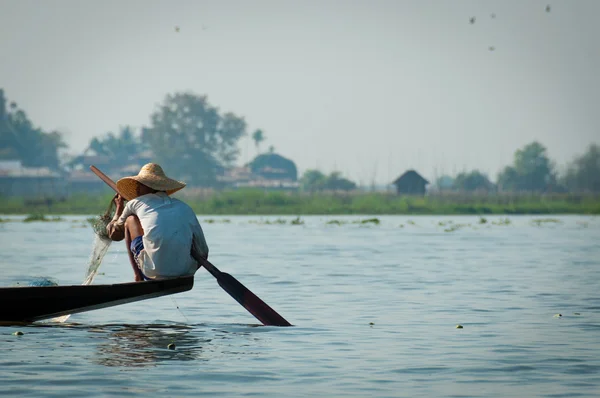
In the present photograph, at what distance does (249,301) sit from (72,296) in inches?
66.9

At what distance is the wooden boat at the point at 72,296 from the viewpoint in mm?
9992

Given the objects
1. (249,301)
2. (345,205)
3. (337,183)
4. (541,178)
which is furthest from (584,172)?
(249,301)

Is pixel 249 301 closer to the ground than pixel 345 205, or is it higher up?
closer to the ground

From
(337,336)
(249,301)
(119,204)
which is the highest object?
(119,204)

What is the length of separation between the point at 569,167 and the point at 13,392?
310 feet

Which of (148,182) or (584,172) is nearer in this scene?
(148,182)

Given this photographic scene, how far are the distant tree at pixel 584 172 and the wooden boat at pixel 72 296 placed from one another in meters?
81.7

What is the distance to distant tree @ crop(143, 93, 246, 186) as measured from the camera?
305 feet

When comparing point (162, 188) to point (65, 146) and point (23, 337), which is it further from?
point (65, 146)

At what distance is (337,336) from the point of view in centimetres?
1041

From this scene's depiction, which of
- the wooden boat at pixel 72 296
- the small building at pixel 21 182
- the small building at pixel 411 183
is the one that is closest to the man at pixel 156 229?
the wooden boat at pixel 72 296

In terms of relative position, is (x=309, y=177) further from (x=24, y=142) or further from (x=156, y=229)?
(x=156, y=229)

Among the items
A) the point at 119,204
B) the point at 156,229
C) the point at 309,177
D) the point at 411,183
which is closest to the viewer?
the point at 156,229

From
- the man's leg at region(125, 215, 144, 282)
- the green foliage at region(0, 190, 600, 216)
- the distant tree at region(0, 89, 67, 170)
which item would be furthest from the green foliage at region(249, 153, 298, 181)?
the man's leg at region(125, 215, 144, 282)
